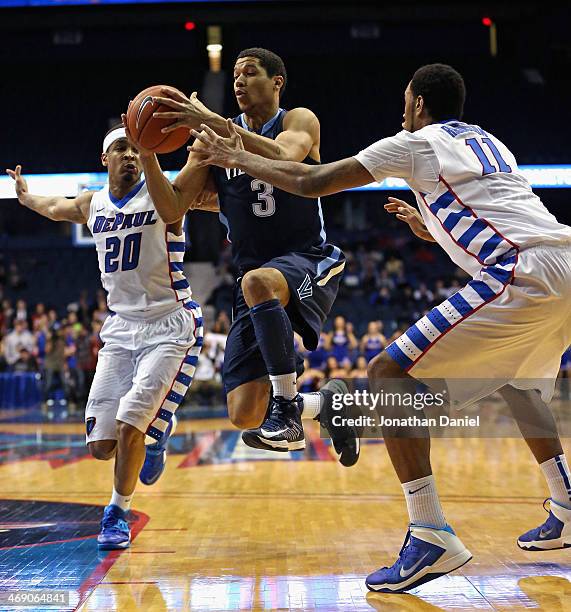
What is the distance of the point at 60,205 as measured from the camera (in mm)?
5488

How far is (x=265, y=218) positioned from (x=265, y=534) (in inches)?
73.8

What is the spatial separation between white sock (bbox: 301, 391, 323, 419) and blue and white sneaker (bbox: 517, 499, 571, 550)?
1255mm

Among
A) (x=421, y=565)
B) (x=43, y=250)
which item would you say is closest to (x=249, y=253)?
(x=421, y=565)

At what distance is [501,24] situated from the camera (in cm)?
1510

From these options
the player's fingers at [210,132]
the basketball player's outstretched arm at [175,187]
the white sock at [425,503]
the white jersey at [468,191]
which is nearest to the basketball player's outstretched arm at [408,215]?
the white jersey at [468,191]

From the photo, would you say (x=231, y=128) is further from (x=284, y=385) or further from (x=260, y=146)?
(x=284, y=385)

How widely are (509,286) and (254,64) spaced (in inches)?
78.0

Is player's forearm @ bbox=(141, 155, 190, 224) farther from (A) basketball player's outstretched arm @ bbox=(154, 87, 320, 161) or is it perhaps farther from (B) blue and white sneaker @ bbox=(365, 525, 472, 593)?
(B) blue and white sneaker @ bbox=(365, 525, 472, 593)

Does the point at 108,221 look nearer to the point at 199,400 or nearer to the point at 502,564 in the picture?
the point at 502,564

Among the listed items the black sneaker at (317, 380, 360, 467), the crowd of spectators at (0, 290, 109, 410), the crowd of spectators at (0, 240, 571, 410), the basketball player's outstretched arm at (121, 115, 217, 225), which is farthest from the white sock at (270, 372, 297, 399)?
the crowd of spectators at (0, 290, 109, 410)

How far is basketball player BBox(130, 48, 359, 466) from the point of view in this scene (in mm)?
4371

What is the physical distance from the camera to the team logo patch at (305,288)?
440 cm

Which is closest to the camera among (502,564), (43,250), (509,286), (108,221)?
(509,286)

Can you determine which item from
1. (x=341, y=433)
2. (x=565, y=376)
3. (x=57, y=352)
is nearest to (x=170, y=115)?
(x=341, y=433)
